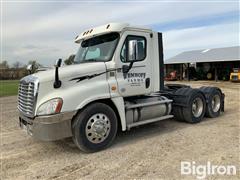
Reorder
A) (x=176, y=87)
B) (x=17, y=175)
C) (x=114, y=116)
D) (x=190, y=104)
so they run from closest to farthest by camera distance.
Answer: (x=17, y=175), (x=114, y=116), (x=190, y=104), (x=176, y=87)

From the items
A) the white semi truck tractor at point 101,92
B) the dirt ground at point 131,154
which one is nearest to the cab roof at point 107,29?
the white semi truck tractor at point 101,92

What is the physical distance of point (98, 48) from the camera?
18.4 feet

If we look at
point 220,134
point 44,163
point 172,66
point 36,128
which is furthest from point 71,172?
point 172,66

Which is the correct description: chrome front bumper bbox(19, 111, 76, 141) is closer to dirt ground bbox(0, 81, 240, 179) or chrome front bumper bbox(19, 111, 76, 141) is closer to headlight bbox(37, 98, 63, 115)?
headlight bbox(37, 98, 63, 115)

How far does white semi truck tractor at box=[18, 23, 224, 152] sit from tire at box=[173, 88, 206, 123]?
3 cm

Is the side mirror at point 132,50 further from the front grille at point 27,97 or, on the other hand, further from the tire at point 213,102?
the tire at point 213,102

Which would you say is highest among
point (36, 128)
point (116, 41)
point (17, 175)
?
point (116, 41)

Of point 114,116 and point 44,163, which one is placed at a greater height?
point 114,116

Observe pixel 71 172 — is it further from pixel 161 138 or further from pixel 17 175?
pixel 161 138

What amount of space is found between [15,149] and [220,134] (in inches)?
193

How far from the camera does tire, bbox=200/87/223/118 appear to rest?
7539 millimetres

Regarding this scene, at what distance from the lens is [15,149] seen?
208 inches

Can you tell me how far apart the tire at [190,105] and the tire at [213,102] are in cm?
30

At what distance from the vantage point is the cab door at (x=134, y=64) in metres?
5.32
